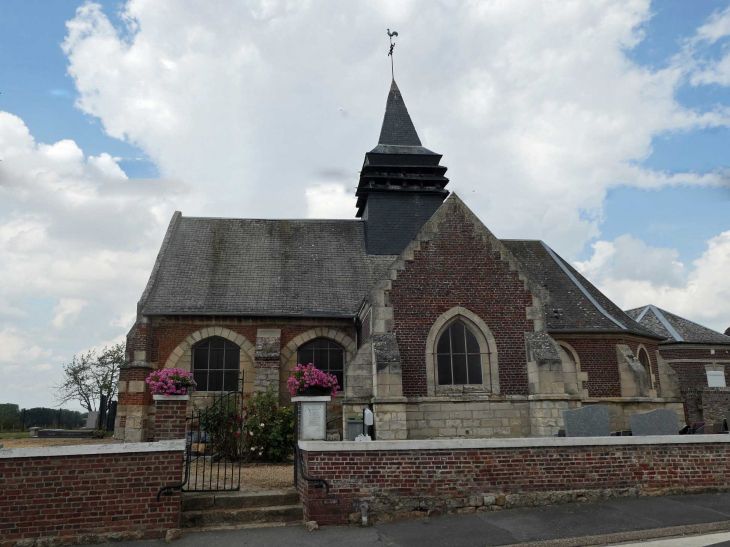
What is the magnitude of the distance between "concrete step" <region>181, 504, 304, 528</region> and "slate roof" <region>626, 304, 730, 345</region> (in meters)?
21.3

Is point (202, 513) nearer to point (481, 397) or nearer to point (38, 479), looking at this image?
point (38, 479)

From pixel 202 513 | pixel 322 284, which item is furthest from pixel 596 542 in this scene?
pixel 322 284

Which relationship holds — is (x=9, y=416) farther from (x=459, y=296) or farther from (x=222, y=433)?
(x=459, y=296)

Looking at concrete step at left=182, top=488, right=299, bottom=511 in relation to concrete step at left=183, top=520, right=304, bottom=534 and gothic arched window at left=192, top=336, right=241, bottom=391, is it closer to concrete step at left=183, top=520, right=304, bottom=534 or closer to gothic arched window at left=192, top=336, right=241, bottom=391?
concrete step at left=183, top=520, right=304, bottom=534

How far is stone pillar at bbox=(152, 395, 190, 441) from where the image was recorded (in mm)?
8914

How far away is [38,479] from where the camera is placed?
7422 millimetres

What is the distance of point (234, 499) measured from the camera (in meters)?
8.41

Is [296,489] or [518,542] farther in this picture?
[296,489]

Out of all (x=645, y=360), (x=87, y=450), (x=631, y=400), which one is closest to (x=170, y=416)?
(x=87, y=450)

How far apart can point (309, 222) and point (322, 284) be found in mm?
4260

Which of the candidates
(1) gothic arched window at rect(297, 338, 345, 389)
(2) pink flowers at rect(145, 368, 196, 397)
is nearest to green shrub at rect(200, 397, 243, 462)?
(2) pink flowers at rect(145, 368, 196, 397)

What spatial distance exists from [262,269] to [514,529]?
12878 mm

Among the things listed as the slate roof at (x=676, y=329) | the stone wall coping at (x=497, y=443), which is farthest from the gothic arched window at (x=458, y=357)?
the slate roof at (x=676, y=329)

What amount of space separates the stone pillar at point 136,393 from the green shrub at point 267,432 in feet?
10.8
